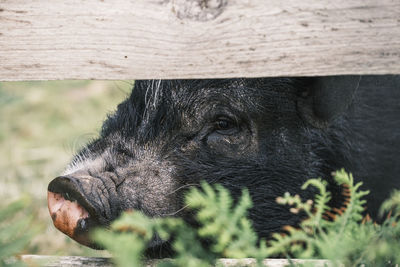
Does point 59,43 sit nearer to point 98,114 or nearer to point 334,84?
point 334,84

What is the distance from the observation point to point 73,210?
2248 millimetres

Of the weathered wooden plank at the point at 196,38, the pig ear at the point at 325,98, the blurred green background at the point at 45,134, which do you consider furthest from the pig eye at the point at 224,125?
the blurred green background at the point at 45,134

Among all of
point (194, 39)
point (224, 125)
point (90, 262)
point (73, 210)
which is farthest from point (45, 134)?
point (194, 39)

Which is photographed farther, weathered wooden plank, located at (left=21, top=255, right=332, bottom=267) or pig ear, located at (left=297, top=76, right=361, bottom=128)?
pig ear, located at (left=297, top=76, right=361, bottom=128)

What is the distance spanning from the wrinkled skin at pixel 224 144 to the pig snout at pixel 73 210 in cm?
18

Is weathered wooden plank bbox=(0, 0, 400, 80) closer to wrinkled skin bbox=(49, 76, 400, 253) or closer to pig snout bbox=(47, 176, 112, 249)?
pig snout bbox=(47, 176, 112, 249)

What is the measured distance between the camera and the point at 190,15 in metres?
1.90

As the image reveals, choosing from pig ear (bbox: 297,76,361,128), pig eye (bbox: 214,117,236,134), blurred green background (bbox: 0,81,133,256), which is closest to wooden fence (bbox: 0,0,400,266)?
pig ear (bbox: 297,76,361,128)

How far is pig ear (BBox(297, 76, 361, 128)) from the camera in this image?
248 cm

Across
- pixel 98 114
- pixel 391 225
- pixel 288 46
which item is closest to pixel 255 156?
pixel 288 46

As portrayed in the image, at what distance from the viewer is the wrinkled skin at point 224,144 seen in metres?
2.55

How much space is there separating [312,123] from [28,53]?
140 centimetres

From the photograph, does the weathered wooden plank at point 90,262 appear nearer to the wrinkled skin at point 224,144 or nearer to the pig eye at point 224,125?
the wrinkled skin at point 224,144

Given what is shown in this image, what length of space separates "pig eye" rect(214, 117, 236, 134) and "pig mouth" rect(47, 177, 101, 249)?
2.48 feet
